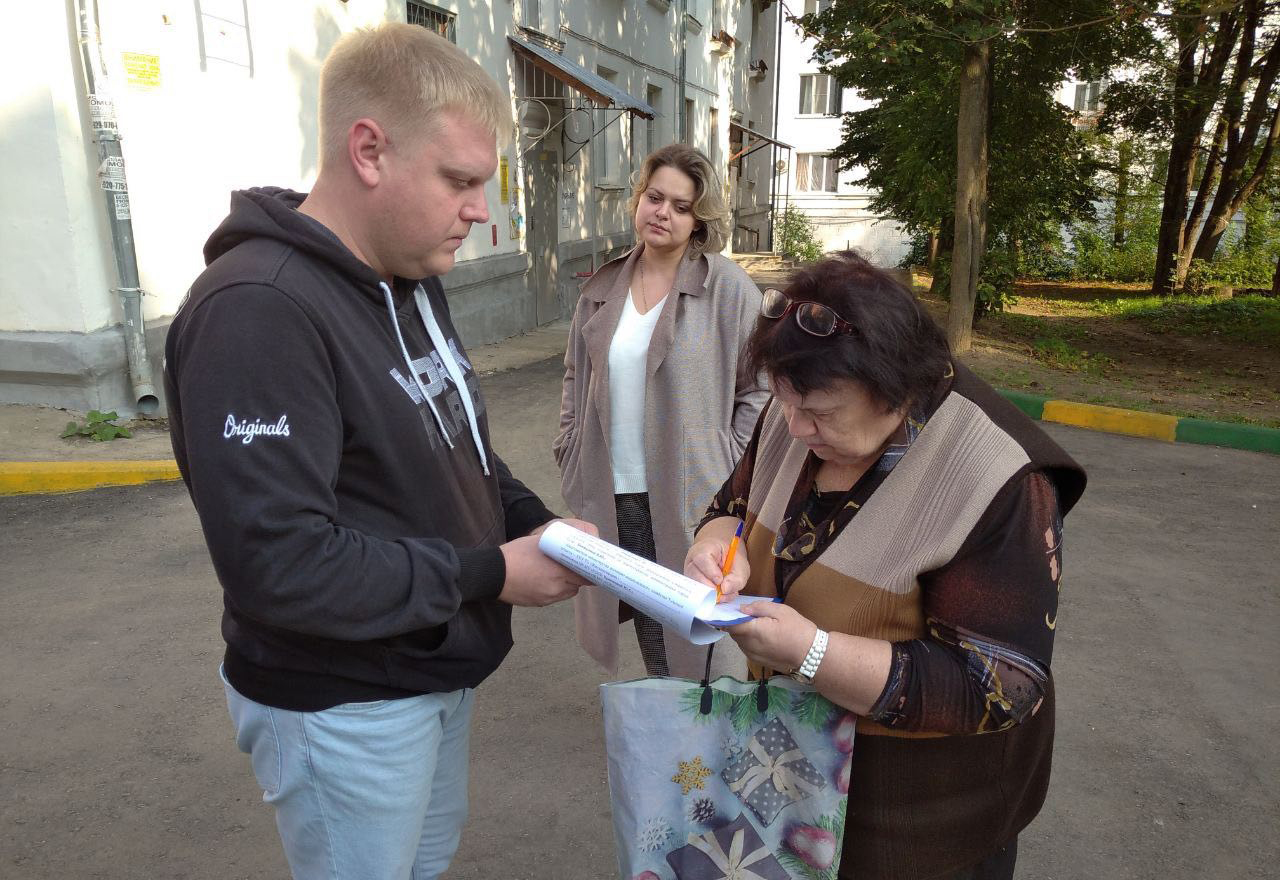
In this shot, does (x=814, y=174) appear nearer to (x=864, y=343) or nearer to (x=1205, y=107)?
(x=1205, y=107)

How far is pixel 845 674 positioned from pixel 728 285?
5.94ft

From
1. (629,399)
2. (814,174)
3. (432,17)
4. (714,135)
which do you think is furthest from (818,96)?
(629,399)

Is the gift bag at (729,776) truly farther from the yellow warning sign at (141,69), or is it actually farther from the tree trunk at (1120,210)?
the tree trunk at (1120,210)

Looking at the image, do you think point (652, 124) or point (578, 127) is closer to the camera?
point (578, 127)

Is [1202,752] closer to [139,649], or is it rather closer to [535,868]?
[535,868]

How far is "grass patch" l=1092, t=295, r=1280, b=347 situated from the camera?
12.5 meters

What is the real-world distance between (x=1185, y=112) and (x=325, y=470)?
659 inches

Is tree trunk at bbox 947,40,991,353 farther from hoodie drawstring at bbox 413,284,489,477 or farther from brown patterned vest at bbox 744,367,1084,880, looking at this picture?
hoodie drawstring at bbox 413,284,489,477

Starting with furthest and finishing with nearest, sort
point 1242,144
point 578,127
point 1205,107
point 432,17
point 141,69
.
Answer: point 1242,144 → point 1205,107 → point 578,127 → point 432,17 → point 141,69

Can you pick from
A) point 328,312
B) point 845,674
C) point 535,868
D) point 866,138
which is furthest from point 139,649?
point 866,138

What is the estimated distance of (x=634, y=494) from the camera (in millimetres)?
3086

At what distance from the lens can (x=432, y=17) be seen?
9.41 metres

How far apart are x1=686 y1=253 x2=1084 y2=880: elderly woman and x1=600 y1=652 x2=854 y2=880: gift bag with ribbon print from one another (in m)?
0.09

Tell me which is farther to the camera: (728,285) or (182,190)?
(182,190)
